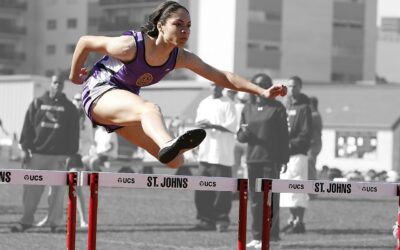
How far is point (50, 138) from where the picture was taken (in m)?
15.4

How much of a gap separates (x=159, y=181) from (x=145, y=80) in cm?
74

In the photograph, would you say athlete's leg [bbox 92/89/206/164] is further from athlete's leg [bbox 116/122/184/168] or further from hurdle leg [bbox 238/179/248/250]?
hurdle leg [bbox 238/179/248/250]

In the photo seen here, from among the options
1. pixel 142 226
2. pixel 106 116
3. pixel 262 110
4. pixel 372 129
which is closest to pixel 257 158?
pixel 262 110

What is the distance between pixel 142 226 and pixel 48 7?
8134 centimetres

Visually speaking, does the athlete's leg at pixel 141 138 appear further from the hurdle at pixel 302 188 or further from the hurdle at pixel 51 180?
the hurdle at pixel 302 188

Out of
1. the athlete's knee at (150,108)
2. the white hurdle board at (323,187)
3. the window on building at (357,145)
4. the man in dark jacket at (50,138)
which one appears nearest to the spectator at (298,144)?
the man in dark jacket at (50,138)

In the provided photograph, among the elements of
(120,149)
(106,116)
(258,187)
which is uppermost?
(106,116)

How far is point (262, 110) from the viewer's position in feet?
48.7

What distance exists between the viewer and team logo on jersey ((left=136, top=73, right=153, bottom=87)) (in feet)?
24.6

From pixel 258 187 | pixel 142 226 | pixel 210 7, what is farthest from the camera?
pixel 210 7

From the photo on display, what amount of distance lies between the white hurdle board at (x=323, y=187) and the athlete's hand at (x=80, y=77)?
1442 mm

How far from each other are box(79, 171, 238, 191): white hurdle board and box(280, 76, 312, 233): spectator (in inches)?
308

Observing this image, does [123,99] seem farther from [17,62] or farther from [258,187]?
[17,62]

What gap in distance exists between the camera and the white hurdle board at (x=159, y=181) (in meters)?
7.71
